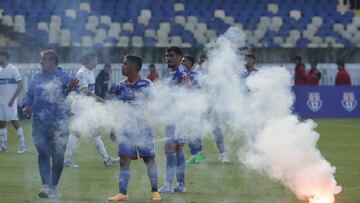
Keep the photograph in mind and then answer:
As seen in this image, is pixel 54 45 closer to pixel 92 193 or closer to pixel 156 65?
pixel 156 65

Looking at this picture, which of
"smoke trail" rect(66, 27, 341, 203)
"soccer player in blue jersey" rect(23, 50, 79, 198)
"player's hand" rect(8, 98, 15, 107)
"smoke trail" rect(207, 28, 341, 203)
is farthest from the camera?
"player's hand" rect(8, 98, 15, 107)

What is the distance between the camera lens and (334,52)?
3809cm

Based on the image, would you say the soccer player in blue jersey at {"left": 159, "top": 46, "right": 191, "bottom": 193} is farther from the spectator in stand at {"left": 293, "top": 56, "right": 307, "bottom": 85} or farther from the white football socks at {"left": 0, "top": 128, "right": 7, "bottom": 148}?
the spectator in stand at {"left": 293, "top": 56, "right": 307, "bottom": 85}

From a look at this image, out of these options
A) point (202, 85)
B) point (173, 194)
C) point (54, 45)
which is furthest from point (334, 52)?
point (173, 194)

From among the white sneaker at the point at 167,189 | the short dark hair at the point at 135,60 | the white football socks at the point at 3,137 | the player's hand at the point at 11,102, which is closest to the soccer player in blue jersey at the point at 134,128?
the short dark hair at the point at 135,60

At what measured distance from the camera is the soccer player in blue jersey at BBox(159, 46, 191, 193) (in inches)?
528

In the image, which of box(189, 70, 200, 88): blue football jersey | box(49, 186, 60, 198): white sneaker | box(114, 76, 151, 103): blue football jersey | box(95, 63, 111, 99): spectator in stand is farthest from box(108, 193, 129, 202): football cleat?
box(95, 63, 111, 99): spectator in stand

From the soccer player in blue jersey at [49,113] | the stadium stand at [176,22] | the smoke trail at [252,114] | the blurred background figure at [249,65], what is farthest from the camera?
the stadium stand at [176,22]

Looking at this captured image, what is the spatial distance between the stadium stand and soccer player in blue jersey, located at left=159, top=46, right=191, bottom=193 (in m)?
11.8

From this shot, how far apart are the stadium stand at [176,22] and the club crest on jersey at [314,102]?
12.6 feet

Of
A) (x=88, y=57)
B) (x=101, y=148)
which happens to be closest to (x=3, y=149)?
(x=101, y=148)

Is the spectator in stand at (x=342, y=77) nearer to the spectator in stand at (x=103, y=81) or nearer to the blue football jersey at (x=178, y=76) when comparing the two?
the spectator in stand at (x=103, y=81)

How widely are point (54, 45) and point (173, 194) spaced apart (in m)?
A: 15.6

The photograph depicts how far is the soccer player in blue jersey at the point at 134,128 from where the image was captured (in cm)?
1231
